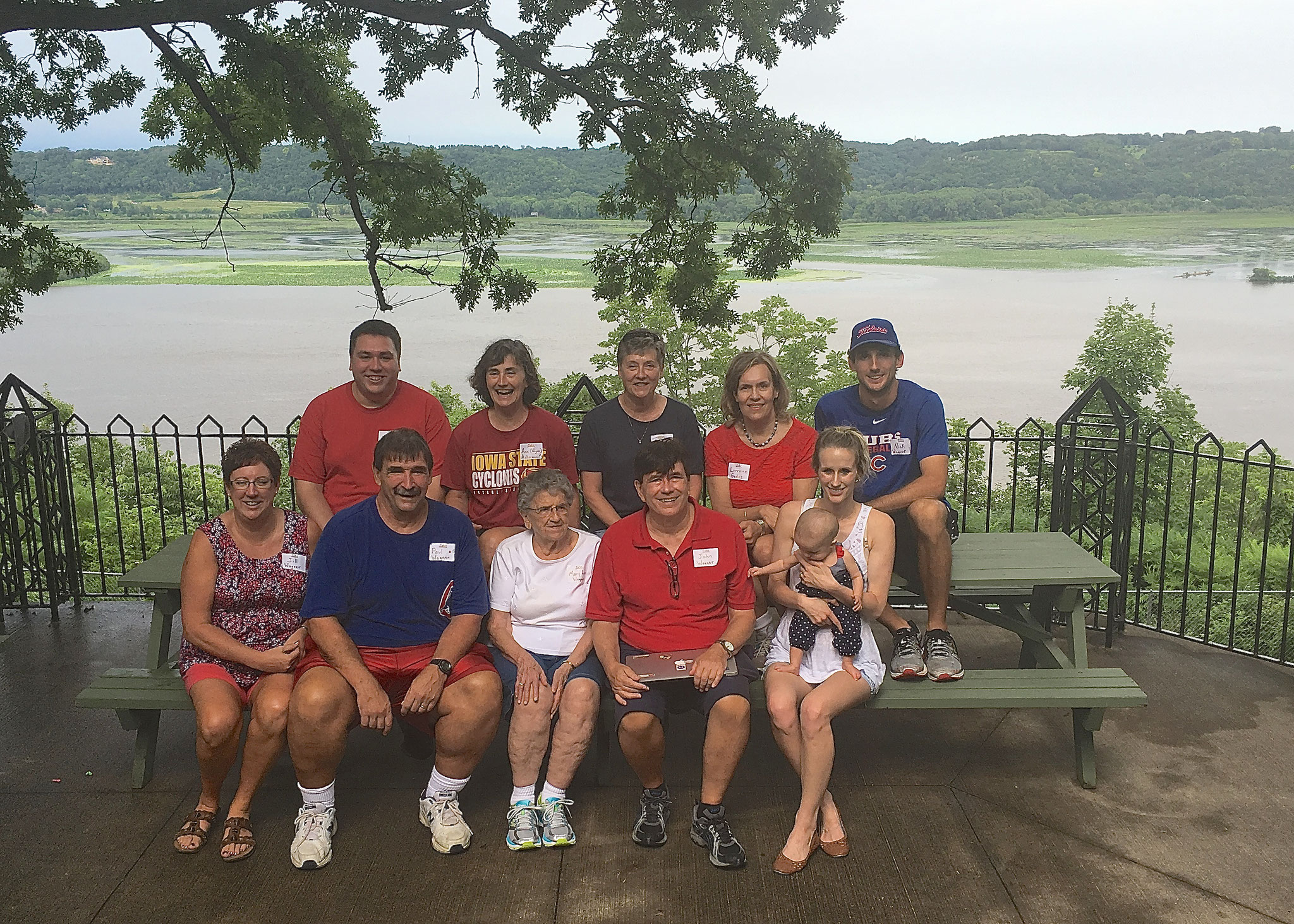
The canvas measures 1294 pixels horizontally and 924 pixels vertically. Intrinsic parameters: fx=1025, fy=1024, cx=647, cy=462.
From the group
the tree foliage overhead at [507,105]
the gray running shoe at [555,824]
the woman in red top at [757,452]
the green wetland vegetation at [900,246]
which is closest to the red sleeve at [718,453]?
the woman in red top at [757,452]

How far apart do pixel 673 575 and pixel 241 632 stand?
60.8 inches

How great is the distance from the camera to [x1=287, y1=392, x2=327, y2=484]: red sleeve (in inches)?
167

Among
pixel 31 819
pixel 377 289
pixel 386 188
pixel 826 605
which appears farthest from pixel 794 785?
pixel 386 188

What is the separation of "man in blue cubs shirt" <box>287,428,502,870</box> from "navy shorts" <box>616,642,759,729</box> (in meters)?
0.49

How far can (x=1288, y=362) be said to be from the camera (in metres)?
55.8

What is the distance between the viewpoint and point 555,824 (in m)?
3.48

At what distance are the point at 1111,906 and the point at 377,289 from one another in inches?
302

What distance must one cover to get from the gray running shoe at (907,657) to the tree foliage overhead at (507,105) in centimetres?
619

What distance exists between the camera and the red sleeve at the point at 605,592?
364 centimetres

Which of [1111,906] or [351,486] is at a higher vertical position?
[351,486]

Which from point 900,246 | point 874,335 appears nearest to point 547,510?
point 874,335

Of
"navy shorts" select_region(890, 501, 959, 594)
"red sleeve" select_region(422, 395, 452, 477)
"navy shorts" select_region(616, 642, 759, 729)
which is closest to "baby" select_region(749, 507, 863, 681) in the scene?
"navy shorts" select_region(616, 642, 759, 729)

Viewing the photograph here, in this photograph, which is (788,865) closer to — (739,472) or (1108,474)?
(739,472)

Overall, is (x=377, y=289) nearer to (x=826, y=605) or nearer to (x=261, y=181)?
(x=826, y=605)
